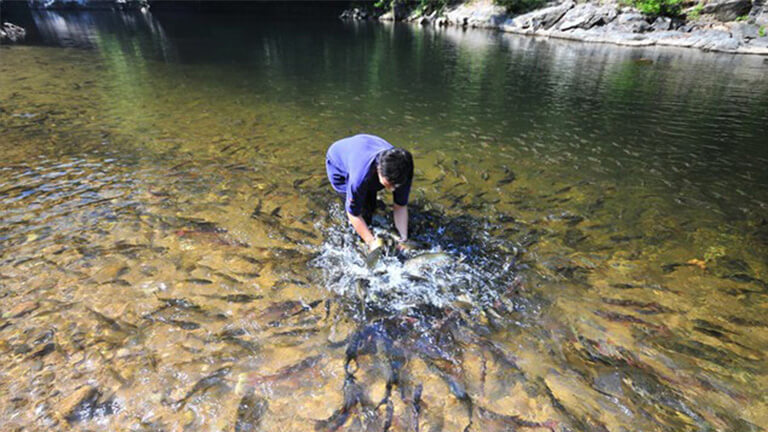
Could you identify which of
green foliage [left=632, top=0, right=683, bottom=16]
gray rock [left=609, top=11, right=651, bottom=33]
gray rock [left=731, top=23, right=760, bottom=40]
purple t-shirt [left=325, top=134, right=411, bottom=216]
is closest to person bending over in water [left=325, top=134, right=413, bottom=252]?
purple t-shirt [left=325, top=134, right=411, bottom=216]

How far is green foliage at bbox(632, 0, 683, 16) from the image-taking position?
3572 centimetres

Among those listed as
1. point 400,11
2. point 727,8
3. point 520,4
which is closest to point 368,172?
point 727,8

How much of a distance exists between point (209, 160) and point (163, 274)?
4.44 metres

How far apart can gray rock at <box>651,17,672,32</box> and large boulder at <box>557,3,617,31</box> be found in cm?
380

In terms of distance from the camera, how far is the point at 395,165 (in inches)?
146

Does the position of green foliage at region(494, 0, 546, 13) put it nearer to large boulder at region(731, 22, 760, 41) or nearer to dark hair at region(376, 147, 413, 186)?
large boulder at region(731, 22, 760, 41)

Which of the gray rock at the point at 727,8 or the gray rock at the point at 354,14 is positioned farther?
the gray rock at the point at 354,14

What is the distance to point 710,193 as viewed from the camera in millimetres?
7840

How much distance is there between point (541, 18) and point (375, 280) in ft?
155

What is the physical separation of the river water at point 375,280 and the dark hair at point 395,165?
1.61m

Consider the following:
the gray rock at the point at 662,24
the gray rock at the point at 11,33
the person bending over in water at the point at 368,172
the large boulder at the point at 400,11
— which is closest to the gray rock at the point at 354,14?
the large boulder at the point at 400,11

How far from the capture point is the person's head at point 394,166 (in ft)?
12.2

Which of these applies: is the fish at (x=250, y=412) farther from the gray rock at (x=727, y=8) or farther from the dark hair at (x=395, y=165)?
the gray rock at (x=727, y=8)

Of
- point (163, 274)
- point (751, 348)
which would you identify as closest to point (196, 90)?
point (163, 274)
